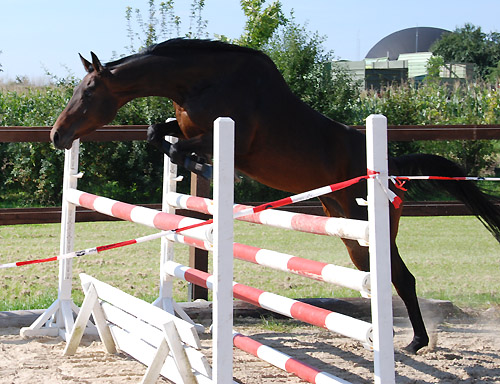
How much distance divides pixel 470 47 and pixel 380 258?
47.1 m

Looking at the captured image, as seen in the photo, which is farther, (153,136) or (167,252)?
(167,252)

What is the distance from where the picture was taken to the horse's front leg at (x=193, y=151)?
355 centimetres

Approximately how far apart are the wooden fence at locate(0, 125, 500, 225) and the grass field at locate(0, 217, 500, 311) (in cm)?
62

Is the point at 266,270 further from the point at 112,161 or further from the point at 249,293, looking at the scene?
the point at 112,161

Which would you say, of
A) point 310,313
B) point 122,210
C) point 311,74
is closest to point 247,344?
point 310,313

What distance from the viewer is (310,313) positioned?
239 centimetres

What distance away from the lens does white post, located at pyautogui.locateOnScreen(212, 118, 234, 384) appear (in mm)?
2271

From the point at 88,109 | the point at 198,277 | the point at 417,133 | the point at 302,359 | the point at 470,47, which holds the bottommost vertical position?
the point at 302,359

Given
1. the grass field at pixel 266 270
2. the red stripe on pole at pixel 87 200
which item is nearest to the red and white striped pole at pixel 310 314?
the red stripe on pole at pixel 87 200

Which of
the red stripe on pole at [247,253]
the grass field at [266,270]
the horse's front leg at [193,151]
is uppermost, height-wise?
the horse's front leg at [193,151]

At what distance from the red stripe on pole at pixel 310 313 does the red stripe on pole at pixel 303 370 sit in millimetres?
183

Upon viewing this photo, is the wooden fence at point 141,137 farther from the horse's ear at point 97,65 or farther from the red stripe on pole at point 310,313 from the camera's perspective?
the red stripe on pole at point 310,313

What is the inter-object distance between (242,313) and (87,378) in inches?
64.7

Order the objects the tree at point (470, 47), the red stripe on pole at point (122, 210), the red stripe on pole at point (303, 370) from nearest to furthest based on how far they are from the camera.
A: the red stripe on pole at point (303, 370), the red stripe on pole at point (122, 210), the tree at point (470, 47)
